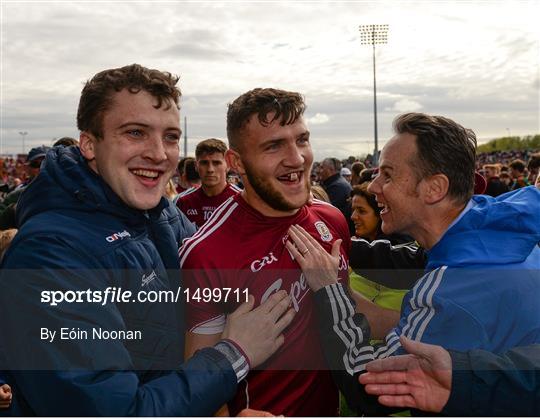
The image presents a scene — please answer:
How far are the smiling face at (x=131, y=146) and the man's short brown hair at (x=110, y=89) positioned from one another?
0.06 feet

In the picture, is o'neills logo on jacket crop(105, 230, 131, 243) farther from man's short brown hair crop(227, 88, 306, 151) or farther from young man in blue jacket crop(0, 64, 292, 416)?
man's short brown hair crop(227, 88, 306, 151)

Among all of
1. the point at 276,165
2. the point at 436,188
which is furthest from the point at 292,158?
the point at 436,188

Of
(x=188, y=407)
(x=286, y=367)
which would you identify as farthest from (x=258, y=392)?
(x=188, y=407)

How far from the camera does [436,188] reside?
2227 mm

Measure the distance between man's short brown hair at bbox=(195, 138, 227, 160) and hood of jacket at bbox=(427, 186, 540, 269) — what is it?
4.80 metres

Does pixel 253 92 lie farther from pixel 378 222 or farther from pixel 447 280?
pixel 378 222

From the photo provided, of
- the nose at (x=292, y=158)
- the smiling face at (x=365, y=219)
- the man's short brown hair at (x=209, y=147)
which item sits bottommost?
the smiling face at (x=365, y=219)

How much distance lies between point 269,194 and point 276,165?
0.46ft

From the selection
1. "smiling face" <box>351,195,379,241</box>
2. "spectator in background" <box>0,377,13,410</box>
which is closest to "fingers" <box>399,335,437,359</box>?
"spectator in background" <box>0,377,13,410</box>

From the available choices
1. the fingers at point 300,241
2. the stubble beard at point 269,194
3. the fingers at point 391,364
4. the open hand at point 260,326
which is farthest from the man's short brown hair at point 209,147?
the fingers at point 391,364

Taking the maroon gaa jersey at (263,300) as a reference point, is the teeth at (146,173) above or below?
above

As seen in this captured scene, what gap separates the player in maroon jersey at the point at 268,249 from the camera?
2311mm

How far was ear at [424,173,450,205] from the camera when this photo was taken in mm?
2205

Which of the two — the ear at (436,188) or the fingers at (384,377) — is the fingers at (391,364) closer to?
the fingers at (384,377)
